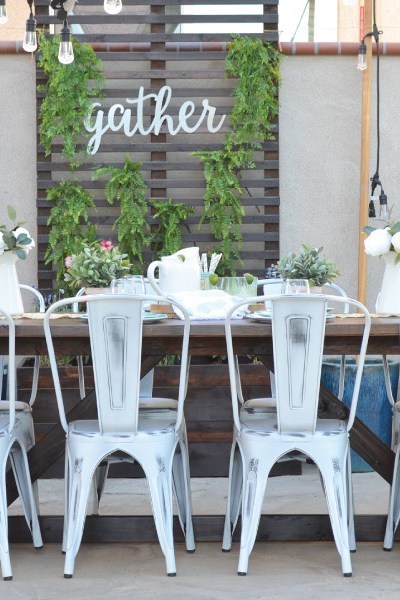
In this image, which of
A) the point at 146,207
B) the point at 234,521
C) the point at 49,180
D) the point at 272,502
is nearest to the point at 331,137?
the point at 146,207

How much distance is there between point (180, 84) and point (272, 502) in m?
2.57

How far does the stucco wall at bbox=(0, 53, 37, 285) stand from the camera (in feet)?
18.1

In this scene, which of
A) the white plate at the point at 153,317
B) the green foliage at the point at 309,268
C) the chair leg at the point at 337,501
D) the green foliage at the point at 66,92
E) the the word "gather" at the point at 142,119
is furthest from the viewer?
the the word "gather" at the point at 142,119

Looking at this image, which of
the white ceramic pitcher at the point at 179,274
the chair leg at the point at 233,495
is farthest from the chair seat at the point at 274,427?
the white ceramic pitcher at the point at 179,274

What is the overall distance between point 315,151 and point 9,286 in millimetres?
2641

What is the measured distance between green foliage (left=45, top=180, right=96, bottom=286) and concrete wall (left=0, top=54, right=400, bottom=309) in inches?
7.8

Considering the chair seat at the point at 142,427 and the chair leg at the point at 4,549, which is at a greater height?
the chair seat at the point at 142,427

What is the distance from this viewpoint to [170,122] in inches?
215

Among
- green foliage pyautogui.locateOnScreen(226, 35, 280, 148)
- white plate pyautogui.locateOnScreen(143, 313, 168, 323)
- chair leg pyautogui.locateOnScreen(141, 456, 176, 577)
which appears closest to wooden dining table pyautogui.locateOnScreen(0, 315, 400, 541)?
white plate pyautogui.locateOnScreen(143, 313, 168, 323)

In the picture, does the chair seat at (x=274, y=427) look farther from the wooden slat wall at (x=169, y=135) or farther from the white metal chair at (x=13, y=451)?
the wooden slat wall at (x=169, y=135)

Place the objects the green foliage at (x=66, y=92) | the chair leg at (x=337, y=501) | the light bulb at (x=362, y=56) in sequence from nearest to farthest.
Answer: the chair leg at (x=337, y=501) → the light bulb at (x=362, y=56) → the green foliage at (x=66, y=92)

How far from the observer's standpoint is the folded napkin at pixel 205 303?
3.28 metres

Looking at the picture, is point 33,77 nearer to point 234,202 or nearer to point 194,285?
point 234,202

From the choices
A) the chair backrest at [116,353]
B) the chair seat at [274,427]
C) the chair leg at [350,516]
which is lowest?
the chair leg at [350,516]
